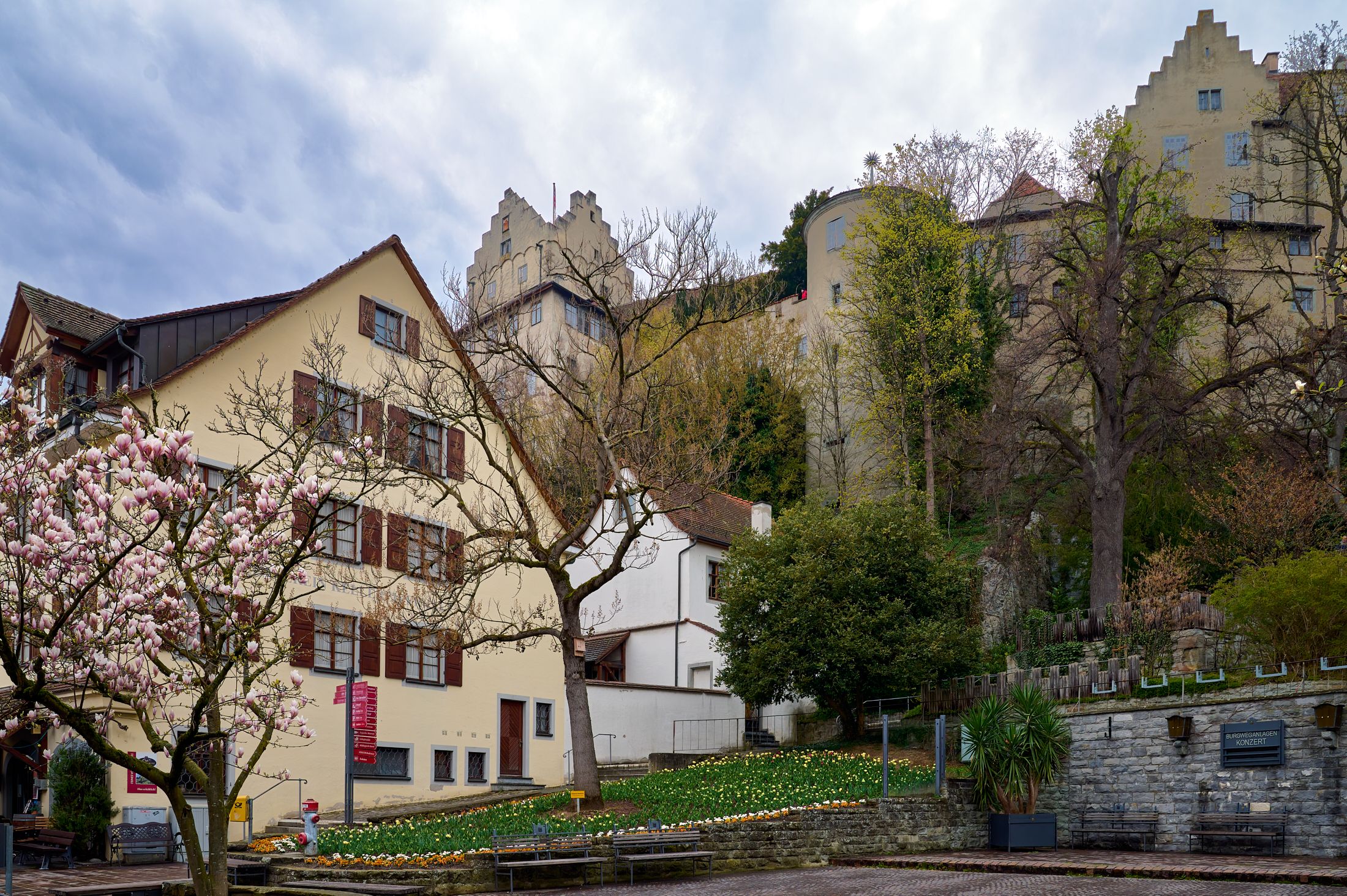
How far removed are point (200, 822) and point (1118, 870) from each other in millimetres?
15281

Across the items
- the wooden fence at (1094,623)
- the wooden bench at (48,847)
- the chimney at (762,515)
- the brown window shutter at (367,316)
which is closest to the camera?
the wooden bench at (48,847)

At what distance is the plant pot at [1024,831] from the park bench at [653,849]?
5.70 meters

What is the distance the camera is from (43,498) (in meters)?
10.5

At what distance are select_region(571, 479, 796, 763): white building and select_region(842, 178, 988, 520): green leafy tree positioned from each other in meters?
7.16

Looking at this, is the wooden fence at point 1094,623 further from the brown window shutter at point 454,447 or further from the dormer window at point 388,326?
the dormer window at point 388,326

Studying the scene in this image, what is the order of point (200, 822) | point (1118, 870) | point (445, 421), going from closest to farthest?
point (1118, 870) < point (200, 822) < point (445, 421)

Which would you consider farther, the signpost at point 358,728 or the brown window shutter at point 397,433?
the brown window shutter at point 397,433

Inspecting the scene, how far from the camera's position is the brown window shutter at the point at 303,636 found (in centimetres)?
2280

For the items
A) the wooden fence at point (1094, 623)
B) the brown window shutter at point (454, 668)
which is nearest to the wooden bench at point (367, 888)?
the brown window shutter at point (454, 668)

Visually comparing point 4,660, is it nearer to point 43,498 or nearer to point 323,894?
point 43,498

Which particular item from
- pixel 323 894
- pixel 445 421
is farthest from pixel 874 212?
pixel 323 894

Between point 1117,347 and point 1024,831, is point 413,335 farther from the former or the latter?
point 1117,347

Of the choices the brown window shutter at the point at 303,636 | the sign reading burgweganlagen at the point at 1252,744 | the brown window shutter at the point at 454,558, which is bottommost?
the sign reading burgweganlagen at the point at 1252,744

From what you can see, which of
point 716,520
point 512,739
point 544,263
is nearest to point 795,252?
point 544,263
